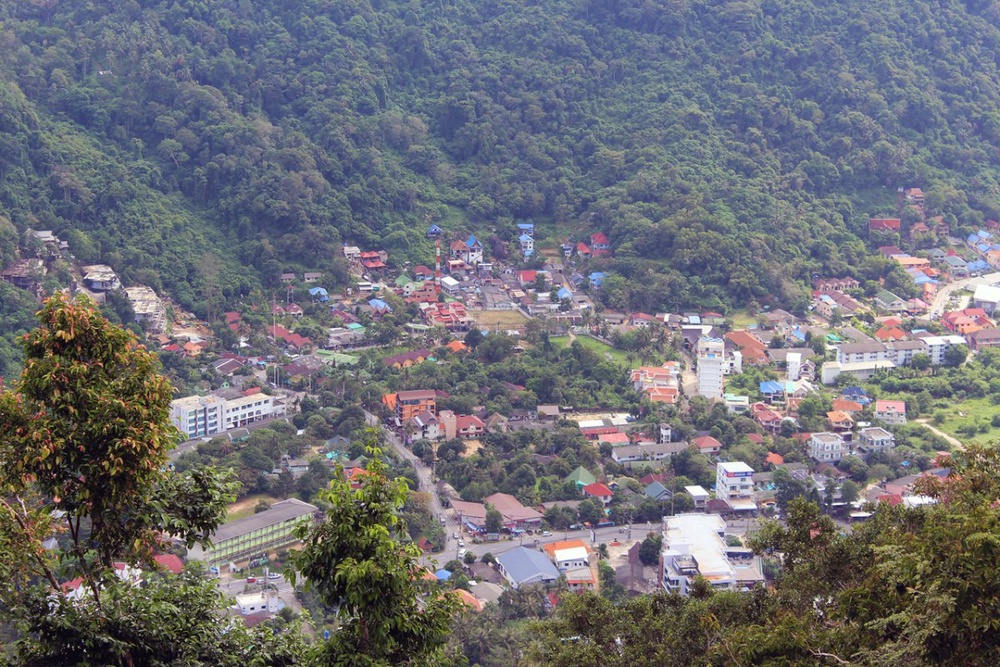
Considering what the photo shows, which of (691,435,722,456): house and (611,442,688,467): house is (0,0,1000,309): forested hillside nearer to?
(691,435,722,456): house

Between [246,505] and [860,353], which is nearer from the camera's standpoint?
[246,505]

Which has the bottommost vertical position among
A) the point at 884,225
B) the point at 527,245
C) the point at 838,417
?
the point at 838,417

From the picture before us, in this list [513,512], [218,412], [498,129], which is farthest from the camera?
[498,129]

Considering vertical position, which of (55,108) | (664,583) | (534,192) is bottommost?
(664,583)

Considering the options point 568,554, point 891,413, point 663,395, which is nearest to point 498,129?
point 663,395

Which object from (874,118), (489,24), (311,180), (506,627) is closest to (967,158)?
(874,118)

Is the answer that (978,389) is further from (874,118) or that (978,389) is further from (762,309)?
(874,118)

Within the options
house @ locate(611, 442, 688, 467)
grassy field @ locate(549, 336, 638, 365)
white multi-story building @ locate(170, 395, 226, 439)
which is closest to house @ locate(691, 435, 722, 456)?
house @ locate(611, 442, 688, 467)

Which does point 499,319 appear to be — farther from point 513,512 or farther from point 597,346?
point 513,512
